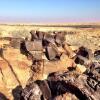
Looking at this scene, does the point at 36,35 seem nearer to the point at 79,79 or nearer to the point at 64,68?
the point at 64,68

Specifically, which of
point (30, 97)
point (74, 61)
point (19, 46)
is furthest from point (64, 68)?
point (30, 97)

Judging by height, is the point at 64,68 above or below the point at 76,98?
below

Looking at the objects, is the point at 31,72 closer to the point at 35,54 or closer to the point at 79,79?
the point at 35,54

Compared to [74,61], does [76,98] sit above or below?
above

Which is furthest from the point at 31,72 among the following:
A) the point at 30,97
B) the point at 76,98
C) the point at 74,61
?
the point at 76,98

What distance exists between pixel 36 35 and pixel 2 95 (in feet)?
35.7

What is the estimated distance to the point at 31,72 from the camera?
10.7m

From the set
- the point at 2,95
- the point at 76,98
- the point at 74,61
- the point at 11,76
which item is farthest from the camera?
the point at 74,61

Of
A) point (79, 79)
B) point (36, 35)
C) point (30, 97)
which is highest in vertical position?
point (79, 79)

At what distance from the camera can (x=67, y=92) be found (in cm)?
654

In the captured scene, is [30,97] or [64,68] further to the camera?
[64,68]

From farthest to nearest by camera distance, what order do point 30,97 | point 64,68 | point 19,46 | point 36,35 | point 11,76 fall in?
point 36,35 → point 19,46 → point 64,68 → point 11,76 → point 30,97

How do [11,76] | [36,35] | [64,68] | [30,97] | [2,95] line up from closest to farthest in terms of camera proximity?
[30,97], [2,95], [11,76], [64,68], [36,35]

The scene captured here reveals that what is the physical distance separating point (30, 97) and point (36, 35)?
1292 centimetres
